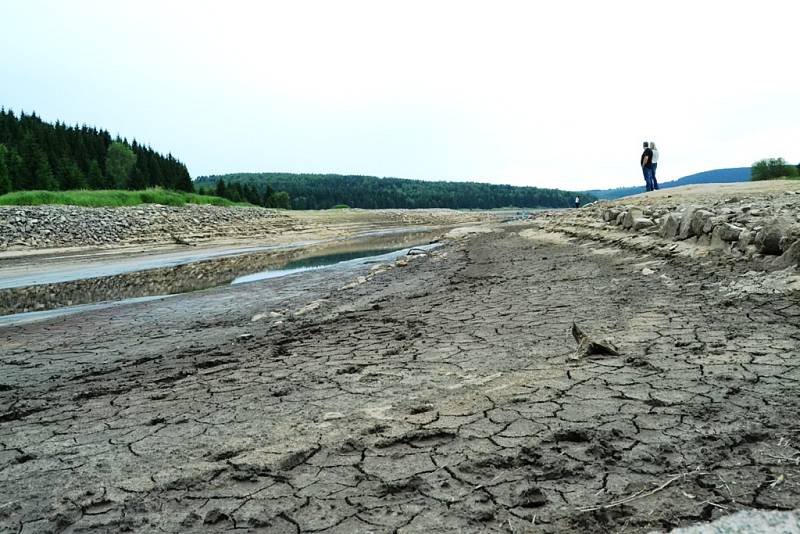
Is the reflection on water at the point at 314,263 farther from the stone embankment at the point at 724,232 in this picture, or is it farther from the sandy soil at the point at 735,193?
the sandy soil at the point at 735,193

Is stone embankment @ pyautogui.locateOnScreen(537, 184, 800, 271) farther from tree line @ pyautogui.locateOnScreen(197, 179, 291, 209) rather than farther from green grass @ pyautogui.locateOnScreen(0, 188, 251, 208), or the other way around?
tree line @ pyautogui.locateOnScreen(197, 179, 291, 209)

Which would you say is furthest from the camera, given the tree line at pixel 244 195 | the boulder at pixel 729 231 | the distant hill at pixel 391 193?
the distant hill at pixel 391 193

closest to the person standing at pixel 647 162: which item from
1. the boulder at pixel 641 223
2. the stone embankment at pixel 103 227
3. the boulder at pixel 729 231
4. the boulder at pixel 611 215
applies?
the boulder at pixel 611 215

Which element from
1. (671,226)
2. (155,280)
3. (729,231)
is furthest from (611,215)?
(155,280)

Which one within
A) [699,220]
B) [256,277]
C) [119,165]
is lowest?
[256,277]

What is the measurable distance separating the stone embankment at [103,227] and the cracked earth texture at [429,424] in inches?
815

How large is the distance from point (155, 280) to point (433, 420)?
1210 cm

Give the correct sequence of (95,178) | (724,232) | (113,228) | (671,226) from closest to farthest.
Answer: (724,232) < (671,226) < (113,228) < (95,178)

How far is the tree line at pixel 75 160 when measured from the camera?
4775 centimetres

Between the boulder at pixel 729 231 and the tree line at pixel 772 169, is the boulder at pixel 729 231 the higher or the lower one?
the lower one

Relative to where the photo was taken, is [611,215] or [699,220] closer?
[699,220]

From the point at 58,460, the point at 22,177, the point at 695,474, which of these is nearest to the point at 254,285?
the point at 58,460

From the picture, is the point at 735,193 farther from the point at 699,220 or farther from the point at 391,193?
the point at 391,193

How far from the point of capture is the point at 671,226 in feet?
30.8
